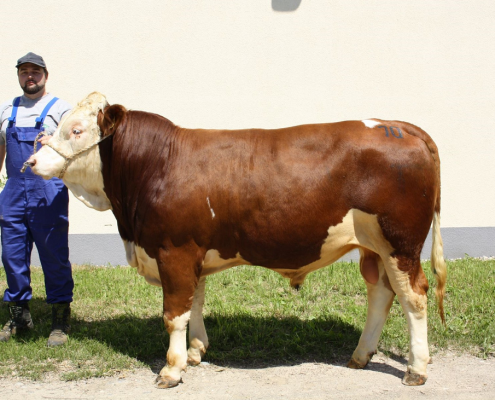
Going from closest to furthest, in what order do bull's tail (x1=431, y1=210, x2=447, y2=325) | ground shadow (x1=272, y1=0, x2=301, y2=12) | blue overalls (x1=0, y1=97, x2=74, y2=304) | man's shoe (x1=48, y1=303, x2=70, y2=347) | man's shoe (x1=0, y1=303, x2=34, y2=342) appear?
bull's tail (x1=431, y1=210, x2=447, y2=325)
blue overalls (x1=0, y1=97, x2=74, y2=304)
man's shoe (x1=48, y1=303, x2=70, y2=347)
man's shoe (x1=0, y1=303, x2=34, y2=342)
ground shadow (x1=272, y1=0, x2=301, y2=12)

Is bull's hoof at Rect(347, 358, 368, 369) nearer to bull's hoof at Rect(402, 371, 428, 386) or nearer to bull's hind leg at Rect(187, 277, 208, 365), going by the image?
bull's hoof at Rect(402, 371, 428, 386)

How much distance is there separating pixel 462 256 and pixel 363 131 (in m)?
4.51

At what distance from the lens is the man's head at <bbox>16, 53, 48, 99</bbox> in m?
4.47

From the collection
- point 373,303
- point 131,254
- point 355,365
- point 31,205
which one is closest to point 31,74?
point 31,205

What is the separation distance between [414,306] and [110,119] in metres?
2.55

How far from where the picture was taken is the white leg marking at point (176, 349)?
3787 millimetres

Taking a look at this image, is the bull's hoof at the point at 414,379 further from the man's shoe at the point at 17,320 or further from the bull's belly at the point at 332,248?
the man's shoe at the point at 17,320

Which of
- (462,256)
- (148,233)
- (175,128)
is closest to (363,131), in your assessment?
(175,128)

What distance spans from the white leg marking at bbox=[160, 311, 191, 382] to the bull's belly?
0.36 m

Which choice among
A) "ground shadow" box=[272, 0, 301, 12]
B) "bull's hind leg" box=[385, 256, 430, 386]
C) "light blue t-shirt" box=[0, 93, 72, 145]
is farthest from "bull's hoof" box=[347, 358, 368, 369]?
"ground shadow" box=[272, 0, 301, 12]

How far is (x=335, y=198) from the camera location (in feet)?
11.9

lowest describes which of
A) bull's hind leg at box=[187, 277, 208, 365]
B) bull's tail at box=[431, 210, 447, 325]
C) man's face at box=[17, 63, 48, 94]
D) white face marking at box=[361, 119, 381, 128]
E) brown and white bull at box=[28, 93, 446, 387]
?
bull's hind leg at box=[187, 277, 208, 365]

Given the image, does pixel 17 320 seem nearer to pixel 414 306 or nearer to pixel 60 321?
pixel 60 321

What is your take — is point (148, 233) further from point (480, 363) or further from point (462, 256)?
point (462, 256)
